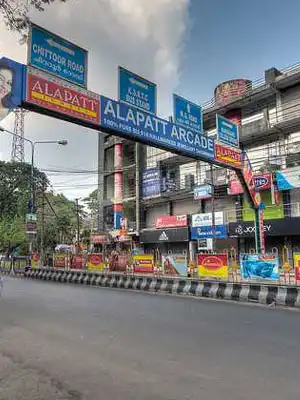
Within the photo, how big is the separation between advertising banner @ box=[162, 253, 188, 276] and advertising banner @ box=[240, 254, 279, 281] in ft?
11.8

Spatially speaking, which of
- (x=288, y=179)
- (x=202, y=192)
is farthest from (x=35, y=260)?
(x=288, y=179)

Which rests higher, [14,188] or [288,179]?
[14,188]

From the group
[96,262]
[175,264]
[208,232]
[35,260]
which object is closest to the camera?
[175,264]

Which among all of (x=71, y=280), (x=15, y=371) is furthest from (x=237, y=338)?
(x=71, y=280)

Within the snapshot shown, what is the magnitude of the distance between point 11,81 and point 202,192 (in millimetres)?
25795

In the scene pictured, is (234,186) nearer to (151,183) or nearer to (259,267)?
(151,183)

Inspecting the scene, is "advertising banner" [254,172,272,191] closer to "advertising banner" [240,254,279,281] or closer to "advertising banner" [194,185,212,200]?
"advertising banner" [194,185,212,200]

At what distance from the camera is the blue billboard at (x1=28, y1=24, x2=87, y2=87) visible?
1080cm

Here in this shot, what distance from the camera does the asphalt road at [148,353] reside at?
4.76 m

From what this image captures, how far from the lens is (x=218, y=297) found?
14148mm

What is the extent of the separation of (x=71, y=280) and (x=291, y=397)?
18.4 metres

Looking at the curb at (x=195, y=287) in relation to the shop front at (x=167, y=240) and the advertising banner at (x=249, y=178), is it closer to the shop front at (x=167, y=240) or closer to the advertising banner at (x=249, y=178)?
the advertising banner at (x=249, y=178)

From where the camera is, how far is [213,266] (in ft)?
52.9

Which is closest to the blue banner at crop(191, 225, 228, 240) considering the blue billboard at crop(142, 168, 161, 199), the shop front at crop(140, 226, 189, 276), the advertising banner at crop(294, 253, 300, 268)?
the shop front at crop(140, 226, 189, 276)
